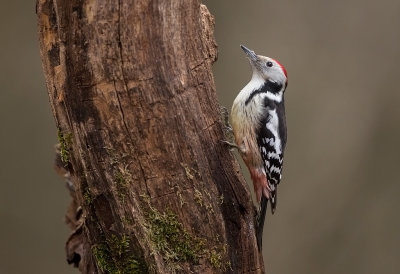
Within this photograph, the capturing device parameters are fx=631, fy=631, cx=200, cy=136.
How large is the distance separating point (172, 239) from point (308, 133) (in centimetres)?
387

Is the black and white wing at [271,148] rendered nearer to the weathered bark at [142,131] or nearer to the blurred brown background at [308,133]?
the weathered bark at [142,131]

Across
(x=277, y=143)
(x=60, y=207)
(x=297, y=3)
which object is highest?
(x=297, y=3)

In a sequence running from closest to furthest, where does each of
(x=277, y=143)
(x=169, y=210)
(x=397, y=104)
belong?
(x=169, y=210), (x=277, y=143), (x=397, y=104)

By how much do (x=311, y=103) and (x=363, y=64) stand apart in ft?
2.27

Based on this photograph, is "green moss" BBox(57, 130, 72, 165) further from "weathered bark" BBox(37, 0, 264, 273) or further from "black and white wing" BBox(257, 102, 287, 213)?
"black and white wing" BBox(257, 102, 287, 213)

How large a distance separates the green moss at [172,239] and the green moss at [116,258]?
0.44ft

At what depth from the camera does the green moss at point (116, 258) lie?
3.25 m

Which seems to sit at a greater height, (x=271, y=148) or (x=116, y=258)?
(x=271, y=148)

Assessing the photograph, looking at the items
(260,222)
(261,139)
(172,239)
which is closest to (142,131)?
(172,239)

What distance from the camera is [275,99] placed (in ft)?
14.9

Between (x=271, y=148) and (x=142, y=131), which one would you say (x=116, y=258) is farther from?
(x=271, y=148)

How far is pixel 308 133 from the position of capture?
6898 mm

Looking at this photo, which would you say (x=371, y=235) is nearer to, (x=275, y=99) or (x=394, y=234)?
(x=394, y=234)

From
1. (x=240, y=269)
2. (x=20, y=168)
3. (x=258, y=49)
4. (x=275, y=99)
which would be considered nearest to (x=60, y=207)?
(x=20, y=168)
